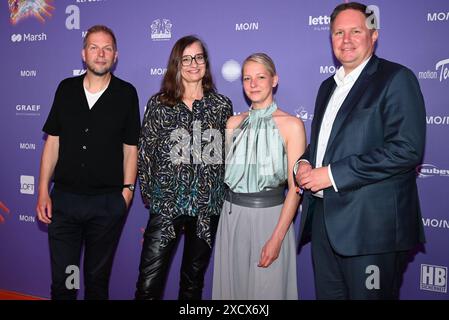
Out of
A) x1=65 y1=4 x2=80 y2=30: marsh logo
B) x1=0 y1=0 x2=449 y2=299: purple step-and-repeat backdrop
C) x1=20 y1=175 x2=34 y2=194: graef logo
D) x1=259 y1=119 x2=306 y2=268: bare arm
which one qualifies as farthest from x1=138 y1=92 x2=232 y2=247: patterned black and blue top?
x1=20 y1=175 x2=34 y2=194: graef logo

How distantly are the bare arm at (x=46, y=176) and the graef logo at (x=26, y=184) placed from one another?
1187 millimetres

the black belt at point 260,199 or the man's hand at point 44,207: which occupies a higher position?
the black belt at point 260,199

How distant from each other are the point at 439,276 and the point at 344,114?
1.49m

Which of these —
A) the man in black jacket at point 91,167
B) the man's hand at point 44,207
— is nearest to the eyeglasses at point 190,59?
the man in black jacket at point 91,167

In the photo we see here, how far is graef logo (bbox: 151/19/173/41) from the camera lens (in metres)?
3.25

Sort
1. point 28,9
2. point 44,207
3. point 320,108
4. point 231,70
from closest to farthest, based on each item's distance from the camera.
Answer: point 320,108
point 44,207
point 231,70
point 28,9

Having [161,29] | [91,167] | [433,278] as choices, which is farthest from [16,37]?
Answer: [433,278]

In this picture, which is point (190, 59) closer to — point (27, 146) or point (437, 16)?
point (437, 16)

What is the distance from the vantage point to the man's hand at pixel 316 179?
194cm

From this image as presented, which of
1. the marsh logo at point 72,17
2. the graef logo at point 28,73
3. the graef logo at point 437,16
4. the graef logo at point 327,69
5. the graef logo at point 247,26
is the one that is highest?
the marsh logo at point 72,17

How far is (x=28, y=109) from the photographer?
12.4 feet

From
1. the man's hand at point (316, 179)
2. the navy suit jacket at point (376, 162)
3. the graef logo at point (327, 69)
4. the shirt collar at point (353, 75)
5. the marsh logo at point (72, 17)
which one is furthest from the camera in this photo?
the marsh logo at point (72, 17)

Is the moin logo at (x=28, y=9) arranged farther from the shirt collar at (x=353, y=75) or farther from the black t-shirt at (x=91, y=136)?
the shirt collar at (x=353, y=75)

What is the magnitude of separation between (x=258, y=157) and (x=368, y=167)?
2.19ft
